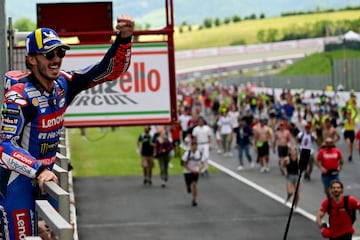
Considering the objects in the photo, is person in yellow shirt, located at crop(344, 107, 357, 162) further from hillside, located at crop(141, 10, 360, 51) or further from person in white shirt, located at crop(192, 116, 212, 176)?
hillside, located at crop(141, 10, 360, 51)

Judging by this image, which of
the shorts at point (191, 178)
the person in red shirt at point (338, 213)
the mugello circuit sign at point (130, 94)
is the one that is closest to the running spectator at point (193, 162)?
the shorts at point (191, 178)

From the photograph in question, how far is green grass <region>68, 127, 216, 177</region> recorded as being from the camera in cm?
3684

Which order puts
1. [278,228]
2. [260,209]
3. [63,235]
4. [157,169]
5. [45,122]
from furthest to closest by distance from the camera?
[157,169]
[260,209]
[278,228]
[45,122]
[63,235]

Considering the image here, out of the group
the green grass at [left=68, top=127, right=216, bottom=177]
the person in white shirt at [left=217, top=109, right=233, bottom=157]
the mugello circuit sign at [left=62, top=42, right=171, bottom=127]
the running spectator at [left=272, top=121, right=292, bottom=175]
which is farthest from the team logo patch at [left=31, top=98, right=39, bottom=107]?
the person in white shirt at [left=217, top=109, right=233, bottom=157]

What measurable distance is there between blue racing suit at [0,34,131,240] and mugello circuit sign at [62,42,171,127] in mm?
5660

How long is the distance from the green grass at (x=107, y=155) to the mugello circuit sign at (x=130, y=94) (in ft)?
75.3

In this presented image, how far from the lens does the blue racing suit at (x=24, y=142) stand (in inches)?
229

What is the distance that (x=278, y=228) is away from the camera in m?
23.2

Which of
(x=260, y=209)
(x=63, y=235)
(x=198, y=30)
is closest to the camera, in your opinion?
(x=63, y=235)

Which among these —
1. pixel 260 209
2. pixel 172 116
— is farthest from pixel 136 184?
pixel 172 116

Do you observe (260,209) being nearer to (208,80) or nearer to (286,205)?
(286,205)

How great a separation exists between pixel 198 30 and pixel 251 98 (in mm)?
123711

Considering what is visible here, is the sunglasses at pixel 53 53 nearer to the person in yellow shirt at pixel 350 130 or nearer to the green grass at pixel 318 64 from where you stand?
the person in yellow shirt at pixel 350 130

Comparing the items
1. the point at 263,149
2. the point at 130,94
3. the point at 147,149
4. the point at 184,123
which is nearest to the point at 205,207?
the point at 147,149
